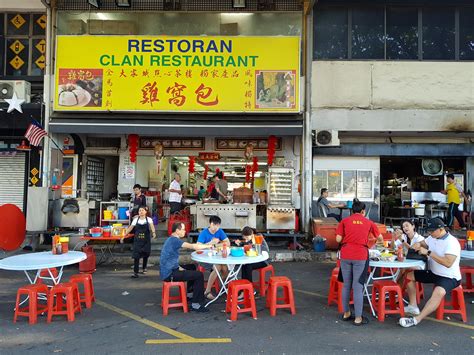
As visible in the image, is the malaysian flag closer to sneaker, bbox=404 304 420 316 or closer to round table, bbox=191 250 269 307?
round table, bbox=191 250 269 307

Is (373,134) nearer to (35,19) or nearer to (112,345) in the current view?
(112,345)

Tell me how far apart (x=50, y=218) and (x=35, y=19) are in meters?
7.11

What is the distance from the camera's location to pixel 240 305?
261 inches

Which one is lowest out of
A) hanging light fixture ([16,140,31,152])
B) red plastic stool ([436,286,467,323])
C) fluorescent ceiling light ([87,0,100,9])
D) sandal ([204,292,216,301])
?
sandal ([204,292,216,301])

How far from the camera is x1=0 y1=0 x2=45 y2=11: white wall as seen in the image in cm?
1332

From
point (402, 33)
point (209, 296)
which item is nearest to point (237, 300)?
point (209, 296)

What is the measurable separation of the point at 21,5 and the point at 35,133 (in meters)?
4.91

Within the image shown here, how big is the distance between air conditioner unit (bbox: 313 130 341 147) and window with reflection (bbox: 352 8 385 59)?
8.98ft

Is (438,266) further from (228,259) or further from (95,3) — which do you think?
(95,3)

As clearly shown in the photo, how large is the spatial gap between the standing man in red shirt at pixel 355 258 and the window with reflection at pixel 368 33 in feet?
29.5

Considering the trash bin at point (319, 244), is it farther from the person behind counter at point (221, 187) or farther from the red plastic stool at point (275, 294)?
the red plastic stool at point (275, 294)

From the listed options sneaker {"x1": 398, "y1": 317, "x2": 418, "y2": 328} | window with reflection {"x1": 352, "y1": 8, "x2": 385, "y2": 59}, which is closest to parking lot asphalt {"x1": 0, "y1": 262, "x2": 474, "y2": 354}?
sneaker {"x1": 398, "y1": 317, "x2": 418, "y2": 328}

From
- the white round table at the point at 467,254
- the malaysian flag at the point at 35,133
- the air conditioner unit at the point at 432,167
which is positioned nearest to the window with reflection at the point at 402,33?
the air conditioner unit at the point at 432,167

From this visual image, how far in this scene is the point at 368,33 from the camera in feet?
43.7
